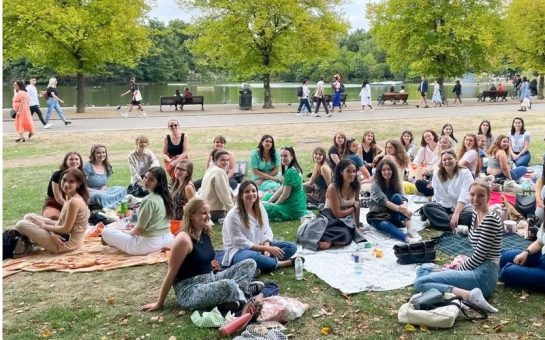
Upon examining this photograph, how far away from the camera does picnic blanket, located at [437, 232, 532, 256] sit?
→ 21.9 ft

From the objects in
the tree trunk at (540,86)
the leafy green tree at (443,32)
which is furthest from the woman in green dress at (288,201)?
the tree trunk at (540,86)

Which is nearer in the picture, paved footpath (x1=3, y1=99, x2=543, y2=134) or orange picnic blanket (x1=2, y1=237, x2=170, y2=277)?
orange picnic blanket (x1=2, y1=237, x2=170, y2=277)

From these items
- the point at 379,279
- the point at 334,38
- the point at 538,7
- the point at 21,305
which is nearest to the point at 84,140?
the point at 21,305

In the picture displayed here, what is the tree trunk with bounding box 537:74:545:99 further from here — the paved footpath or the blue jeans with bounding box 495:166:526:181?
the blue jeans with bounding box 495:166:526:181

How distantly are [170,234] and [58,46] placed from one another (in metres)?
20.9

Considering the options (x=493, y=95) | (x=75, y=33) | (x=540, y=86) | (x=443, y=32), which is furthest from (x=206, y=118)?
(x=540, y=86)

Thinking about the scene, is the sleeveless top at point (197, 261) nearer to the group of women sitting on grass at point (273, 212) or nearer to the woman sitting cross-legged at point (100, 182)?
the group of women sitting on grass at point (273, 212)

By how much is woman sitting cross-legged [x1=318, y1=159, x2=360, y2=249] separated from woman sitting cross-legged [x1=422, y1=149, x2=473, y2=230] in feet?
4.17

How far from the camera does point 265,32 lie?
91.3ft

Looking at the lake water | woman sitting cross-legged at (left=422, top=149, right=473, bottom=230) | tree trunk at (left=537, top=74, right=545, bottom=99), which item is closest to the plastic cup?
woman sitting cross-legged at (left=422, top=149, right=473, bottom=230)

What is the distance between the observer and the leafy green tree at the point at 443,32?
33094mm

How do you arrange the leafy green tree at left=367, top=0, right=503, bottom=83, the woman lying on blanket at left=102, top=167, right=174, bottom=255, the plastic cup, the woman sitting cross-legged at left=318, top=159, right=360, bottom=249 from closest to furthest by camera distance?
the woman lying on blanket at left=102, top=167, right=174, bottom=255 < the woman sitting cross-legged at left=318, top=159, right=360, bottom=249 < the plastic cup < the leafy green tree at left=367, top=0, right=503, bottom=83

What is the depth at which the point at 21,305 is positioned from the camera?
5.46 meters

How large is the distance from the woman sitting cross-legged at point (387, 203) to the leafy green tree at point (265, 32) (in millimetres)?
20996
